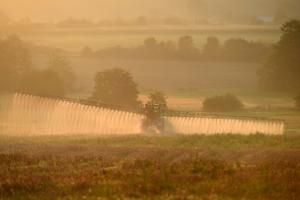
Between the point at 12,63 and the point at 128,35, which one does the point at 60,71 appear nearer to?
the point at 12,63

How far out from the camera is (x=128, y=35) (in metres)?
97.4

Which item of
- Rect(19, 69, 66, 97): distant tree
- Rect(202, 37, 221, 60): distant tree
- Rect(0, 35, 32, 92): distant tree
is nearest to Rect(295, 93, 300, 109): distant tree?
Rect(202, 37, 221, 60): distant tree

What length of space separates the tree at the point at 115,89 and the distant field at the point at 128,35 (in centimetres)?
2318

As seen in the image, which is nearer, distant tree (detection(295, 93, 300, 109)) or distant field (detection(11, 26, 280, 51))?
distant tree (detection(295, 93, 300, 109))

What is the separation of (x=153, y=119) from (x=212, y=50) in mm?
38884

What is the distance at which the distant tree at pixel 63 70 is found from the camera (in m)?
72.6

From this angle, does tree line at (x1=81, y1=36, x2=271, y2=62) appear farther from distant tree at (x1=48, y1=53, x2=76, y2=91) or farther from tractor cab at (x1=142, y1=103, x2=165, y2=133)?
tractor cab at (x1=142, y1=103, x2=165, y2=133)

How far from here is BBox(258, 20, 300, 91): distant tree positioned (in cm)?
7144

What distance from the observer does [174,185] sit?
1977 cm

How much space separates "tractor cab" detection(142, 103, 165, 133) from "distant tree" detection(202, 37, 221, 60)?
3647cm

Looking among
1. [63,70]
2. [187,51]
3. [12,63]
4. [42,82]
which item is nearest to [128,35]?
[187,51]

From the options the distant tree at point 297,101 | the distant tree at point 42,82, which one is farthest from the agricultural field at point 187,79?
the distant tree at point 42,82

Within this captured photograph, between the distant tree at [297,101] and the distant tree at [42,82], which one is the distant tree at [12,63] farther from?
the distant tree at [297,101]

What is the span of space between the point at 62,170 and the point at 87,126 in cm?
2538
